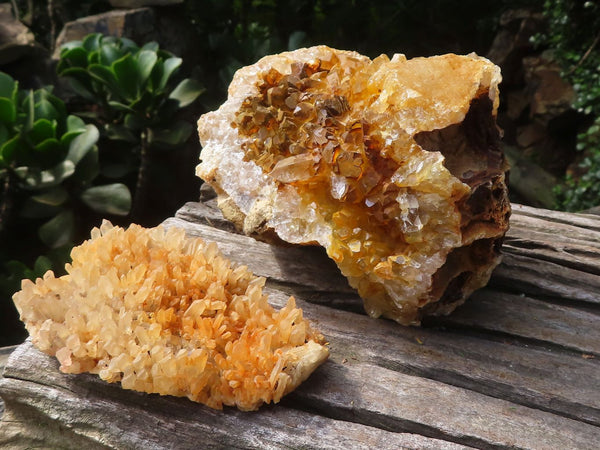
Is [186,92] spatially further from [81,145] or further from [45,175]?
[45,175]

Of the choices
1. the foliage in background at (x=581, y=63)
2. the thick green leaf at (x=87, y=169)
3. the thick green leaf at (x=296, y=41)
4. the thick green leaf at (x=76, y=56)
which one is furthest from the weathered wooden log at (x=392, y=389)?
the thick green leaf at (x=296, y=41)

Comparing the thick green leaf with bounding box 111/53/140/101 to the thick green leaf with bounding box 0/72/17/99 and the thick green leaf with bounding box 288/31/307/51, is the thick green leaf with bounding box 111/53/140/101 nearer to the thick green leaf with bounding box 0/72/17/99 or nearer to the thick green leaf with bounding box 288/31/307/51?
the thick green leaf with bounding box 0/72/17/99

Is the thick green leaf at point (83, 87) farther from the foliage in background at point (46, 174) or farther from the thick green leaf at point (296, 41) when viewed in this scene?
the thick green leaf at point (296, 41)

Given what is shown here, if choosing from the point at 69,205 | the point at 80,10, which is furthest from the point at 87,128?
the point at 80,10

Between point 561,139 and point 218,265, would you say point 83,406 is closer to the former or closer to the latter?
point 218,265

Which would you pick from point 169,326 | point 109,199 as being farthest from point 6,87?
point 169,326
